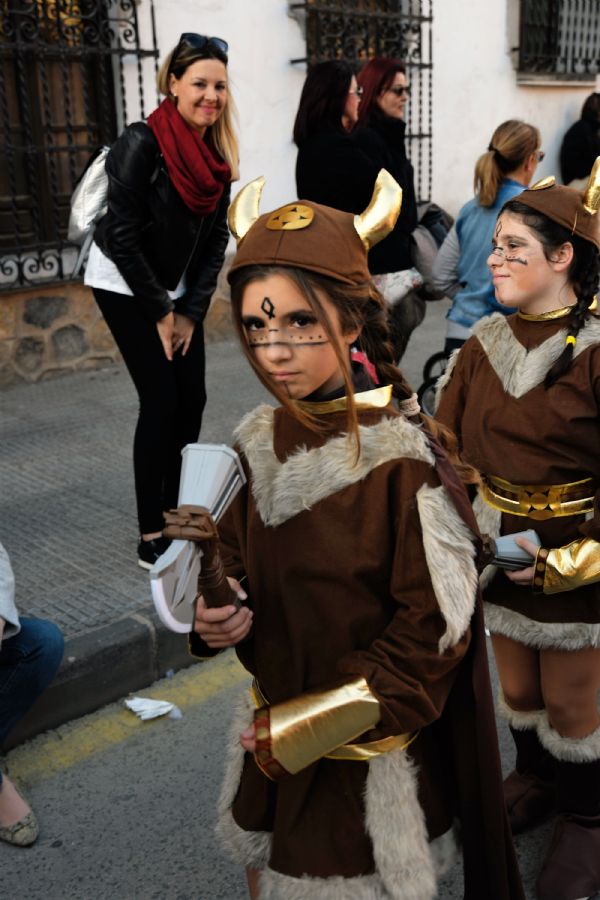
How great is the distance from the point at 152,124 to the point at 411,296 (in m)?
2.09

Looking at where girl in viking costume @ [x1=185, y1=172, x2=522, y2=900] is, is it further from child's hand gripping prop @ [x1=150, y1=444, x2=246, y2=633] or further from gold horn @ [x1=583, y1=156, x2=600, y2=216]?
gold horn @ [x1=583, y1=156, x2=600, y2=216]

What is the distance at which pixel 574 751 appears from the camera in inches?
94.0

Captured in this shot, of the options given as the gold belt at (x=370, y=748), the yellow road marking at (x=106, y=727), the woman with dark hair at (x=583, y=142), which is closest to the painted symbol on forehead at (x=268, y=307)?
the gold belt at (x=370, y=748)

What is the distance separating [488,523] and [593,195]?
80 centimetres

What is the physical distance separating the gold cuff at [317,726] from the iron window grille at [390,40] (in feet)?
23.2

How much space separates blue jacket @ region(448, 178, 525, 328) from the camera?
4.74 metres

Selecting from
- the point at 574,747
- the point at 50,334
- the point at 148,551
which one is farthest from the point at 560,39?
the point at 574,747

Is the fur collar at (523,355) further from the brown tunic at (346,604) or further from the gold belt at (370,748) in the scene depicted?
the gold belt at (370,748)

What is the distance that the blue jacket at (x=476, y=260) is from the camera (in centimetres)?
474

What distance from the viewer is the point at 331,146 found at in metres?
4.72

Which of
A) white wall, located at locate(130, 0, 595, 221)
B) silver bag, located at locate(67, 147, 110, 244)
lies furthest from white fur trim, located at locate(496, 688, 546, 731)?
white wall, located at locate(130, 0, 595, 221)

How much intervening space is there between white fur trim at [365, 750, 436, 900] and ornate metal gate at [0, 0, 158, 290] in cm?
539

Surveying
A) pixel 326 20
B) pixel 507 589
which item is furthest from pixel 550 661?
pixel 326 20

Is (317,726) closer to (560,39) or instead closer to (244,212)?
(244,212)
